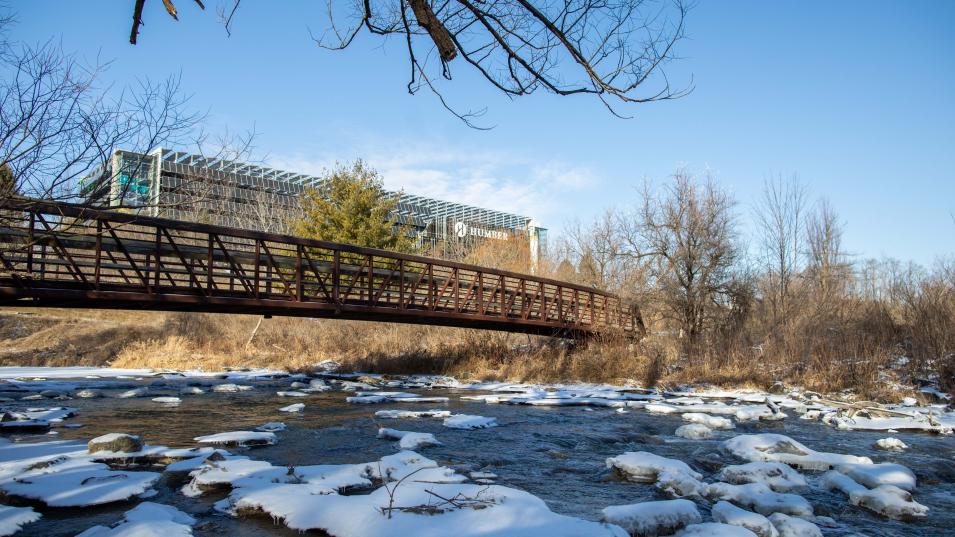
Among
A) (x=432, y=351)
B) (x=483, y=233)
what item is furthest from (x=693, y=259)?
(x=483, y=233)

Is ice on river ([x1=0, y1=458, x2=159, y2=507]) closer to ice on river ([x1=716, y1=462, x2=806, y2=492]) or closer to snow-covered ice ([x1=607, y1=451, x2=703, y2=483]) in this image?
snow-covered ice ([x1=607, y1=451, x2=703, y2=483])

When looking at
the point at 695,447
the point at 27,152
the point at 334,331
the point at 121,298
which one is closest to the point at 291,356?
the point at 334,331

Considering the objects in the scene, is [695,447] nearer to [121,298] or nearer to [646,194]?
[121,298]

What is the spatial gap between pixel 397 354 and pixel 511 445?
1468cm

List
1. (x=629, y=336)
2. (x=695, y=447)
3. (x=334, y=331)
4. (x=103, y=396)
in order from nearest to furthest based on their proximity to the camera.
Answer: (x=695, y=447) → (x=103, y=396) → (x=629, y=336) → (x=334, y=331)

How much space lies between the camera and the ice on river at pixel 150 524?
3689 millimetres

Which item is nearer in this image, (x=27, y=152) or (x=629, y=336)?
(x=27, y=152)

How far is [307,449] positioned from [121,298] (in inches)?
265

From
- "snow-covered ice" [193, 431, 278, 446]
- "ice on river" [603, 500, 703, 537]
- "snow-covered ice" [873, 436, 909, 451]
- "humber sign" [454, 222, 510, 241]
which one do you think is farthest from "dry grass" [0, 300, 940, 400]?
"humber sign" [454, 222, 510, 241]

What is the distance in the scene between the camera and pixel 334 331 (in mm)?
Answer: 26766

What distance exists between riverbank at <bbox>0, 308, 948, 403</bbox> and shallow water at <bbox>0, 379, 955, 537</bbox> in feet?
18.3

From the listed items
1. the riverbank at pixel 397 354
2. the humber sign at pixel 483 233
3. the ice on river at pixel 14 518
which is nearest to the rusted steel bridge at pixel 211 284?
the riverbank at pixel 397 354

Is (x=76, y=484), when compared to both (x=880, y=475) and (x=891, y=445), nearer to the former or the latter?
(x=880, y=475)

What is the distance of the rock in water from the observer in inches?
246
